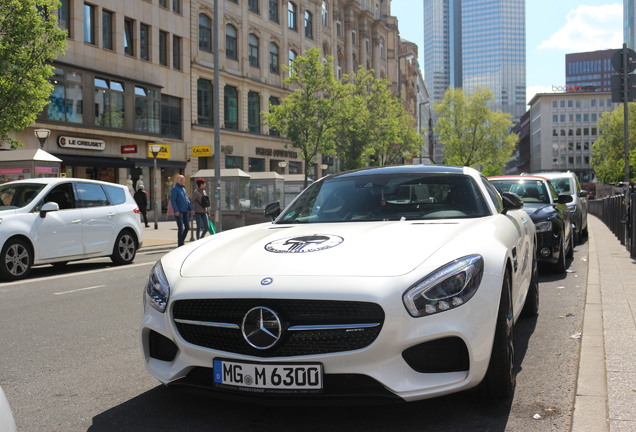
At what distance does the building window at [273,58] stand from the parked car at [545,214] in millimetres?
36288

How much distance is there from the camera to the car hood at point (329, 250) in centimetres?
331

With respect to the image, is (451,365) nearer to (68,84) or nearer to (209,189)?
(209,189)

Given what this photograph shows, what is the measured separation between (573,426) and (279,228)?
7.29ft

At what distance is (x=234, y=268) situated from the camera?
3480 mm

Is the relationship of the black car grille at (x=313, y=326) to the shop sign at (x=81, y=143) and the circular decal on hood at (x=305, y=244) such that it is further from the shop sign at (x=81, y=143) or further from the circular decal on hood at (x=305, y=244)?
the shop sign at (x=81, y=143)

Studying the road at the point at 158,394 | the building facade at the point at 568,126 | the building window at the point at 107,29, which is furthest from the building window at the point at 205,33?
the building facade at the point at 568,126

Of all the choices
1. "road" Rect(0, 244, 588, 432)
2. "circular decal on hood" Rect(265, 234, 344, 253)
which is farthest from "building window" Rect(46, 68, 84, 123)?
"circular decal on hood" Rect(265, 234, 344, 253)

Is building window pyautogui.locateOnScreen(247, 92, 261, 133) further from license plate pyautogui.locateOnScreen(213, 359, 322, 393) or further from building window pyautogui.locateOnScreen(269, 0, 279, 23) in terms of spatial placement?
license plate pyautogui.locateOnScreen(213, 359, 322, 393)

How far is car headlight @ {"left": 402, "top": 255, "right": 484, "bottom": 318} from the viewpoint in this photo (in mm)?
3098

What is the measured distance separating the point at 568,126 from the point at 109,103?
124 metres

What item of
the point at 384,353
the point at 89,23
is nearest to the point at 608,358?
the point at 384,353

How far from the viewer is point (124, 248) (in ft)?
42.4

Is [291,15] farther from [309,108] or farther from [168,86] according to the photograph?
[168,86]

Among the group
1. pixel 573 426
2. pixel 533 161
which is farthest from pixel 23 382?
pixel 533 161
